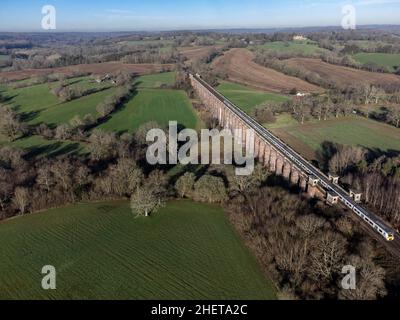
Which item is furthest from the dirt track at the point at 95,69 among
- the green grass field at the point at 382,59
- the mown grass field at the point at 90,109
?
the green grass field at the point at 382,59

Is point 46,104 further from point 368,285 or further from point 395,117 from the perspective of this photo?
point 368,285

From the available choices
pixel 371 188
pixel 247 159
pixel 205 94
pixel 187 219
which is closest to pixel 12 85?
pixel 205 94

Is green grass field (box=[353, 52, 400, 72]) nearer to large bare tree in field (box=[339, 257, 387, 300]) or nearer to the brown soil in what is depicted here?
the brown soil

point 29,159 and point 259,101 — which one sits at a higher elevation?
point 259,101

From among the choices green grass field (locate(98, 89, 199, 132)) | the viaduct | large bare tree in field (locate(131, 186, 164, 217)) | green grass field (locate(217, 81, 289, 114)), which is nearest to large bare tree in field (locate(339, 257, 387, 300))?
the viaduct

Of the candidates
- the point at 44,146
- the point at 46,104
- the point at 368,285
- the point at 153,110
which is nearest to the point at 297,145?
the point at 153,110

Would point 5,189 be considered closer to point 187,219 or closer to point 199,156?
point 187,219

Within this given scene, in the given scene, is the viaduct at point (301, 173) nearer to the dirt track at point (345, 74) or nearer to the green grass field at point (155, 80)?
the green grass field at point (155, 80)
